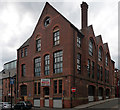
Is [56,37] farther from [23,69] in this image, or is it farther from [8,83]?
[8,83]

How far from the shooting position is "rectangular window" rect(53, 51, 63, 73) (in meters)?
30.5

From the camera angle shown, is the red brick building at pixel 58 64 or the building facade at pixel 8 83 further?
the building facade at pixel 8 83

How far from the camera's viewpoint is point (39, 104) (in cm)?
3309

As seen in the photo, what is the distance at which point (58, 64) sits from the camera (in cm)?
3097

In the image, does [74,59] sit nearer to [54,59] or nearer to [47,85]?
[54,59]

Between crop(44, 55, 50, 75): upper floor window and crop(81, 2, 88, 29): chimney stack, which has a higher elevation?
crop(81, 2, 88, 29): chimney stack

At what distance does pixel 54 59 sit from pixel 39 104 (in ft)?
31.2

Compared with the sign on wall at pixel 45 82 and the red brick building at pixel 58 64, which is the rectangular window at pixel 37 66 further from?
the sign on wall at pixel 45 82

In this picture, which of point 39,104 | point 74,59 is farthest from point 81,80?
point 39,104

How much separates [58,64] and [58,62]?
37 cm

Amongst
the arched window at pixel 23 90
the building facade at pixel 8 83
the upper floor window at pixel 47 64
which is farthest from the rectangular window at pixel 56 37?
the building facade at pixel 8 83

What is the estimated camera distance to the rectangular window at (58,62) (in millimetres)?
30531

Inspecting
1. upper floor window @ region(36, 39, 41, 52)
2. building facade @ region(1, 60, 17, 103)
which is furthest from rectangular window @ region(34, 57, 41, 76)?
building facade @ region(1, 60, 17, 103)

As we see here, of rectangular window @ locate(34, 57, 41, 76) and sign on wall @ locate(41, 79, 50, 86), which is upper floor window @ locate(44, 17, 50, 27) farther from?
sign on wall @ locate(41, 79, 50, 86)
